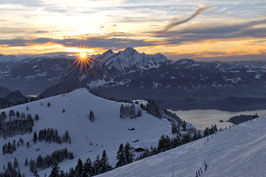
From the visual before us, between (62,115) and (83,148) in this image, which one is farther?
(62,115)

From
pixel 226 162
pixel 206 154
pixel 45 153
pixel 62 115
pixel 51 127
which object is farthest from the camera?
pixel 62 115

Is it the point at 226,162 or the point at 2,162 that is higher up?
the point at 226,162

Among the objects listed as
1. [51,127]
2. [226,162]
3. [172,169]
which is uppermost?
[226,162]

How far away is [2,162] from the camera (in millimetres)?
133750

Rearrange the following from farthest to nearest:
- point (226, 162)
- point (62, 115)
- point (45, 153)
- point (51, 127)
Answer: point (62, 115) < point (51, 127) < point (45, 153) < point (226, 162)

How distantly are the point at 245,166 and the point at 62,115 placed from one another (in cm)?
19300

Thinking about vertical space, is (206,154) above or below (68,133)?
above

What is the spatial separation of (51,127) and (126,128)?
52.5 metres

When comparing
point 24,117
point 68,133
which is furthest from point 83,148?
point 24,117

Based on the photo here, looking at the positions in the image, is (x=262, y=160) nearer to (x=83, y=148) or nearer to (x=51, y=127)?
(x=83, y=148)

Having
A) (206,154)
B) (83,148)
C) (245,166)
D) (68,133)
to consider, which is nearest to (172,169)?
(206,154)

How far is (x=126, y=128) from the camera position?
18100 cm

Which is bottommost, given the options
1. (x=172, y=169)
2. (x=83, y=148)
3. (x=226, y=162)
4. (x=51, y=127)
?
(x=83, y=148)

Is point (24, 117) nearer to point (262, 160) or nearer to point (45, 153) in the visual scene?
point (45, 153)
